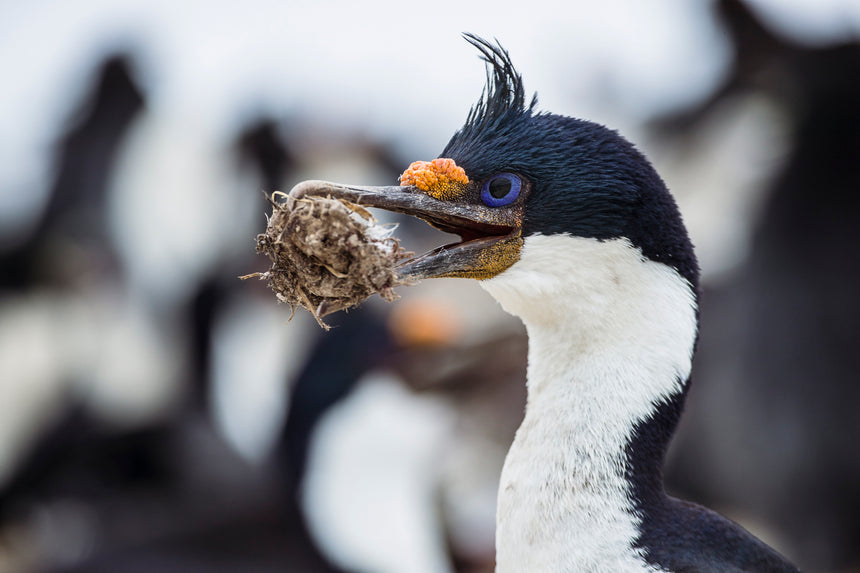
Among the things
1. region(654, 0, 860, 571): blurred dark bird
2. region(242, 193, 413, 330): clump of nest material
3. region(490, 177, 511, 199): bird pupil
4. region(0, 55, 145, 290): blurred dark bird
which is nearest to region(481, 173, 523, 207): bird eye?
region(490, 177, 511, 199): bird pupil

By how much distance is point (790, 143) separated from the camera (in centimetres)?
565

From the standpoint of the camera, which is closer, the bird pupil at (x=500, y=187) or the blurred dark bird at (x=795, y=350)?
the bird pupil at (x=500, y=187)

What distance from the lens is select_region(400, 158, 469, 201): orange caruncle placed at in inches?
66.7

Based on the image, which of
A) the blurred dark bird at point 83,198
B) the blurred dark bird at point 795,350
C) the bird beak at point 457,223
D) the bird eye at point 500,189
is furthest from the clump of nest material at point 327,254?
the blurred dark bird at point 83,198

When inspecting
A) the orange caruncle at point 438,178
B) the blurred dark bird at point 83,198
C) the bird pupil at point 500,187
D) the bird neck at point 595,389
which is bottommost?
the blurred dark bird at point 83,198

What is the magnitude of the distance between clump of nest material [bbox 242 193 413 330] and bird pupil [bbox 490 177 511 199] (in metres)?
0.23

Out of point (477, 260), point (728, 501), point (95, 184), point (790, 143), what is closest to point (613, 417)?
point (477, 260)

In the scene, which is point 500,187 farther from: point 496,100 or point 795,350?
point 795,350

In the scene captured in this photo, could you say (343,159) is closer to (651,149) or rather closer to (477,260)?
(651,149)

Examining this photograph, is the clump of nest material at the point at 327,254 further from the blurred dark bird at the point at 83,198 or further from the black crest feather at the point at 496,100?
the blurred dark bird at the point at 83,198

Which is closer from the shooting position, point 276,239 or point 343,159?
point 276,239

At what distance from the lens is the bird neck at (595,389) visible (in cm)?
168

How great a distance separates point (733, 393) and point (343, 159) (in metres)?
5.15

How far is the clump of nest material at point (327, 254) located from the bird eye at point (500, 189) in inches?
8.3
